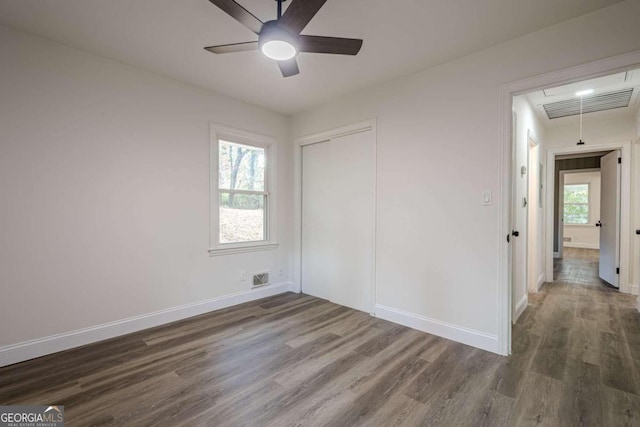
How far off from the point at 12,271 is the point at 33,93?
149 cm

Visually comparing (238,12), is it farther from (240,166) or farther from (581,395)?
(581,395)

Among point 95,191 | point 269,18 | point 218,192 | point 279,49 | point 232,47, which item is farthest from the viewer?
point 218,192

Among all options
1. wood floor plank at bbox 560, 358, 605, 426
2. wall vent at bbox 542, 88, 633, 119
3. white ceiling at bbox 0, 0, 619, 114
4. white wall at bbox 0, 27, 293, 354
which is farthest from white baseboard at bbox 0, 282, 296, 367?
wall vent at bbox 542, 88, 633, 119

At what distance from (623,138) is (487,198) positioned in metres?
3.65

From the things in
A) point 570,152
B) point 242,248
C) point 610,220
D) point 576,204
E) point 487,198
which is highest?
point 570,152

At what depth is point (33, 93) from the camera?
7.82 feet

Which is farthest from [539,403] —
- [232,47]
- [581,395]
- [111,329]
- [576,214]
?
[576,214]

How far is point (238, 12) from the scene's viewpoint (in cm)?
166

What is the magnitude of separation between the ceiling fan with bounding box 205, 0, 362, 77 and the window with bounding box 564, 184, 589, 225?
1067cm

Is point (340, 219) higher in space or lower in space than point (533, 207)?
lower

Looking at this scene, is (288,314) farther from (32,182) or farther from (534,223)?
(534,223)

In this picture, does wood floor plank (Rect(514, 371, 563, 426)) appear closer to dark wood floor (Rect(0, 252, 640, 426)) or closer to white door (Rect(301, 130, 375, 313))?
dark wood floor (Rect(0, 252, 640, 426))

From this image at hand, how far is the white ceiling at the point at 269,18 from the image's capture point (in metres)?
2.02

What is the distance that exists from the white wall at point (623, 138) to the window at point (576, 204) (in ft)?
19.6
